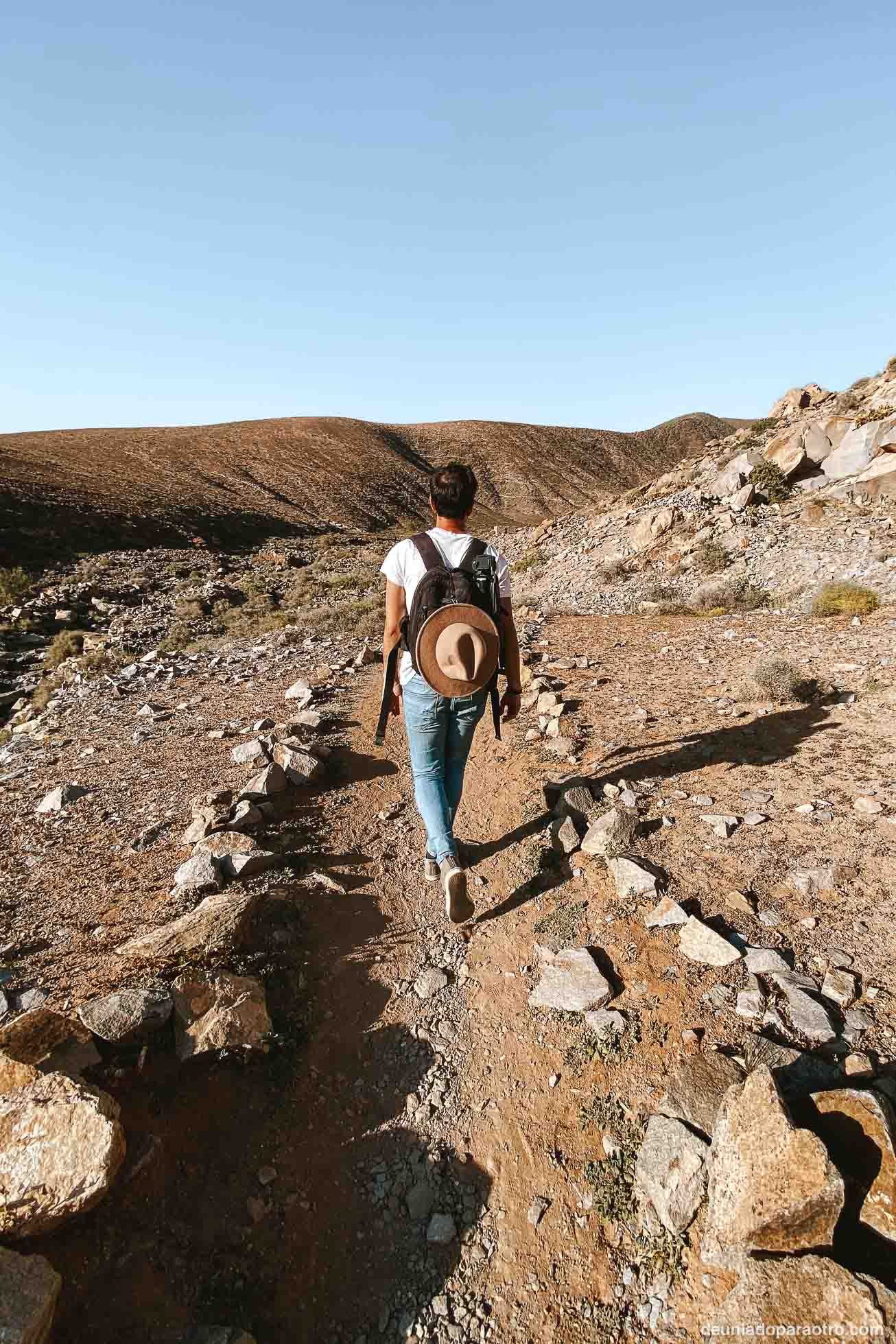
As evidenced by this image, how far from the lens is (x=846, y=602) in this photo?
959cm

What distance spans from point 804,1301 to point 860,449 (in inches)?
672

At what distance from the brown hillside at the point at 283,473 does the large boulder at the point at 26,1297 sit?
2902cm

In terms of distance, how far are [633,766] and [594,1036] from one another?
9.31ft

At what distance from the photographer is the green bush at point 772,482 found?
604 inches

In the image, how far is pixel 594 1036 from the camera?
3.10m

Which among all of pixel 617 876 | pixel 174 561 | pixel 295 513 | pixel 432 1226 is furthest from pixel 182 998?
pixel 295 513

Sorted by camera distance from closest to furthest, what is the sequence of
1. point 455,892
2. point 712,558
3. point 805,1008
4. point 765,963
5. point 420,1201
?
point 420,1201
point 805,1008
point 765,963
point 455,892
point 712,558

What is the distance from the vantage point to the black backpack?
3570mm

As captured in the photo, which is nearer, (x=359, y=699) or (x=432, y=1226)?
(x=432, y=1226)

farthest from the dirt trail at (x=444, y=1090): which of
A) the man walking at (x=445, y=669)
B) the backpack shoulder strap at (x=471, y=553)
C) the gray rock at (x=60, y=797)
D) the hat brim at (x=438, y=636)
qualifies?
the gray rock at (x=60, y=797)

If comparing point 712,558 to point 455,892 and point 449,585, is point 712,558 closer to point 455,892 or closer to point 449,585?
point 449,585

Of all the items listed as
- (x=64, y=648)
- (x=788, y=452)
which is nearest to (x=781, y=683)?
(x=788, y=452)

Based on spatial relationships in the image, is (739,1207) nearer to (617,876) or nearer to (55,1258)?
(617,876)

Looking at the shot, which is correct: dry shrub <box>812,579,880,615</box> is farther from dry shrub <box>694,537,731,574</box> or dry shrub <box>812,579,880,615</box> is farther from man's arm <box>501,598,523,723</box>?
man's arm <box>501,598,523,723</box>
